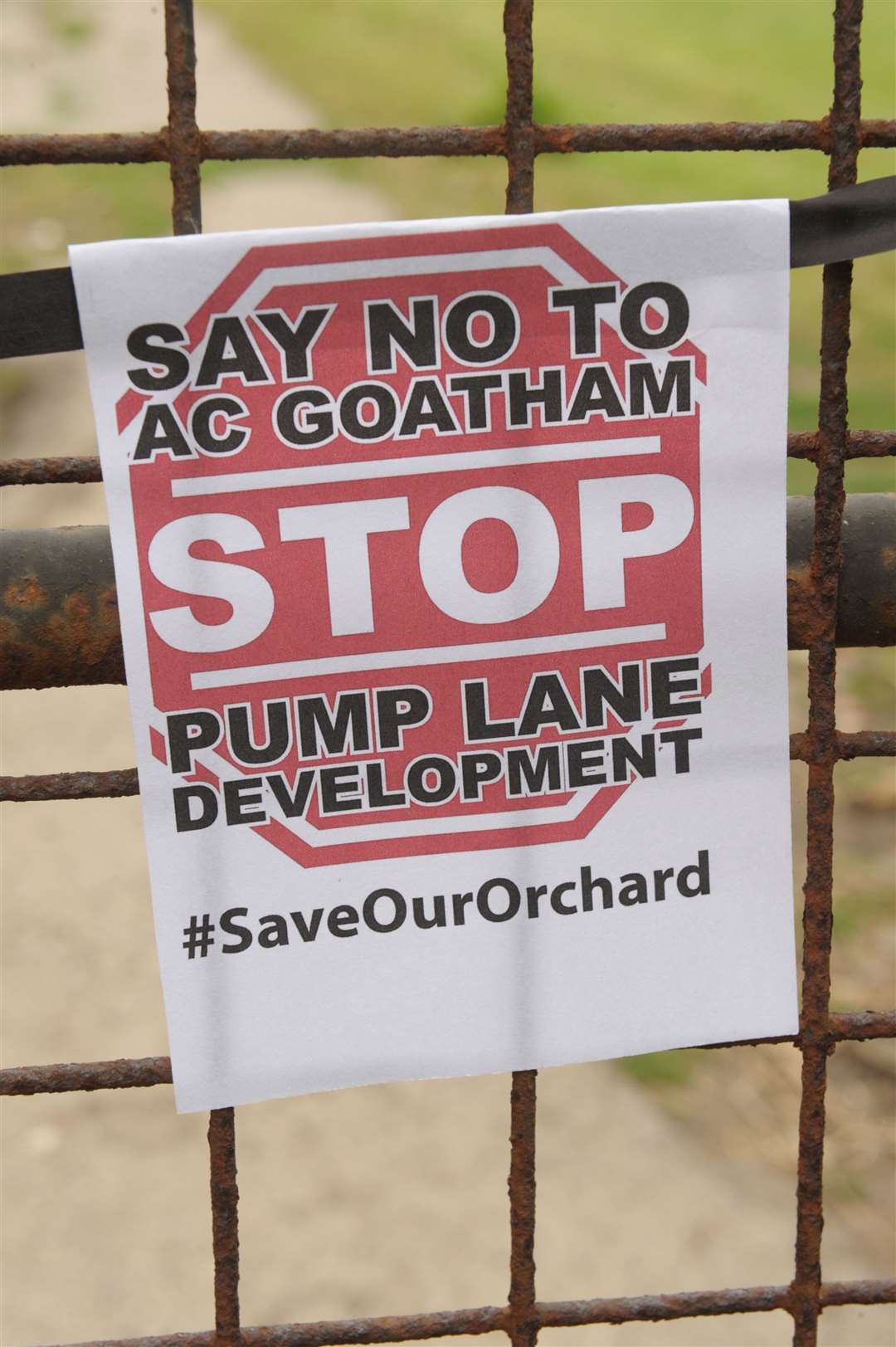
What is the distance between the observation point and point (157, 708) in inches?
29.1

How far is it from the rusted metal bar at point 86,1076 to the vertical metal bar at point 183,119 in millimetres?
451

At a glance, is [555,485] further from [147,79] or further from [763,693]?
[147,79]

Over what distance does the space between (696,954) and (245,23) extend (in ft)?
35.1

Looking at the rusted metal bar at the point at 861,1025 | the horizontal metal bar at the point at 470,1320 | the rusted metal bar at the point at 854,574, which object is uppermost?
the rusted metal bar at the point at 854,574

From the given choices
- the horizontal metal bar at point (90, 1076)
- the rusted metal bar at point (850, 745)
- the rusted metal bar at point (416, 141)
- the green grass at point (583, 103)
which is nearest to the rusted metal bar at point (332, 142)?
the rusted metal bar at point (416, 141)

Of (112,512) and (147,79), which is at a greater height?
(147,79)

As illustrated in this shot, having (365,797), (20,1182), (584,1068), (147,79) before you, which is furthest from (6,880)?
(147,79)

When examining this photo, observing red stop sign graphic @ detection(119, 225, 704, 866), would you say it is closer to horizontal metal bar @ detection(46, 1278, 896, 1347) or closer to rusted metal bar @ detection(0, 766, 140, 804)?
rusted metal bar @ detection(0, 766, 140, 804)

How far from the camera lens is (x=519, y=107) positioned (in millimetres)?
756

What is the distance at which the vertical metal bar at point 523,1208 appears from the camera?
85 cm

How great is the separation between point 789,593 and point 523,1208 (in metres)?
0.38

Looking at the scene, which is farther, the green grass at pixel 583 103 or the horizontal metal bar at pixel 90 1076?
the green grass at pixel 583 103

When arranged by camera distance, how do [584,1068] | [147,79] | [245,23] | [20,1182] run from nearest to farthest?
[20,1182], [584,1068], [147,79], [245,23]

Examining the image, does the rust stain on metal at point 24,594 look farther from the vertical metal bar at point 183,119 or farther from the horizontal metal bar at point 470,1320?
the horizontal metal bar at point 470,1320
